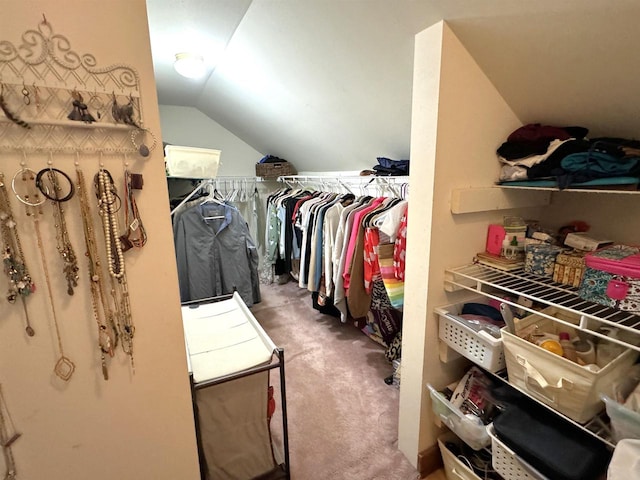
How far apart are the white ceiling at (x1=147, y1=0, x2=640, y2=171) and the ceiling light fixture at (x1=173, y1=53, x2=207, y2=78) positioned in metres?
0.06

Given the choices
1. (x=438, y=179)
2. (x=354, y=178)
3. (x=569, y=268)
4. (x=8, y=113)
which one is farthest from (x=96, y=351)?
(x=354, y=178)

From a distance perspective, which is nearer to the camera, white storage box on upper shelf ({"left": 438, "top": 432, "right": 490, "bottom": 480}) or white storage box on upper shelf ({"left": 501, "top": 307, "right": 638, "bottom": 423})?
white storage box on upper shelf ({"left": 501, "top": 307, "right": 638, "bottom": 423})

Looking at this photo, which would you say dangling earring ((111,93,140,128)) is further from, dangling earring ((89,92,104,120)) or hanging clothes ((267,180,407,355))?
hanging clothes ((267,180,407,355))

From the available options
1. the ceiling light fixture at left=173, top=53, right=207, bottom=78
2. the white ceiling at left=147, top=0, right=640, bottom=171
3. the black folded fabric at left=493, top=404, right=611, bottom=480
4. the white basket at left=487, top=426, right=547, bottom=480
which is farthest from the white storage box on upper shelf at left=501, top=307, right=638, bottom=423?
the ceiling light fixture at left=173, top=53, right=207, bottom=78

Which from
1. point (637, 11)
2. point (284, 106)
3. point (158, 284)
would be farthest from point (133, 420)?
point (284, 106)

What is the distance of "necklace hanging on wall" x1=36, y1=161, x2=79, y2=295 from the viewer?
79 centimetres

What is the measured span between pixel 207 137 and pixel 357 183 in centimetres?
207

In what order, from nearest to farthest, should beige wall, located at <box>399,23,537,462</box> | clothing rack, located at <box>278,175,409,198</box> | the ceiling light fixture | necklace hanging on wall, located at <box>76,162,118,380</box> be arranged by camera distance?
necklace hanging on wall, located at <box>76,162,118,380</box> → beige wall, located at <box>399,23,537,462</box> → the ceiling light fixture → clothing rack, located at <box>278,175,409,198</box>

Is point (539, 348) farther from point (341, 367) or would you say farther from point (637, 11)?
point (341, 367)

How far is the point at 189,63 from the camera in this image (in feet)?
7.00

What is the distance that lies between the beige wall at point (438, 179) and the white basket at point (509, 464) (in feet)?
1.09

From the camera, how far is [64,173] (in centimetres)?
80

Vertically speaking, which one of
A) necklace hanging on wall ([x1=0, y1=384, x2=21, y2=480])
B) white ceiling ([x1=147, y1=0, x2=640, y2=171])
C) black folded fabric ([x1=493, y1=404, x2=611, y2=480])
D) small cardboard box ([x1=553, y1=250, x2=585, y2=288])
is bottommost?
black folded fabric ([x1=493, y1=404, x2=611, y2=480])

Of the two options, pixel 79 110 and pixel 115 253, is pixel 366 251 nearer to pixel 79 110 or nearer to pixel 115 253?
pixel 115 253
